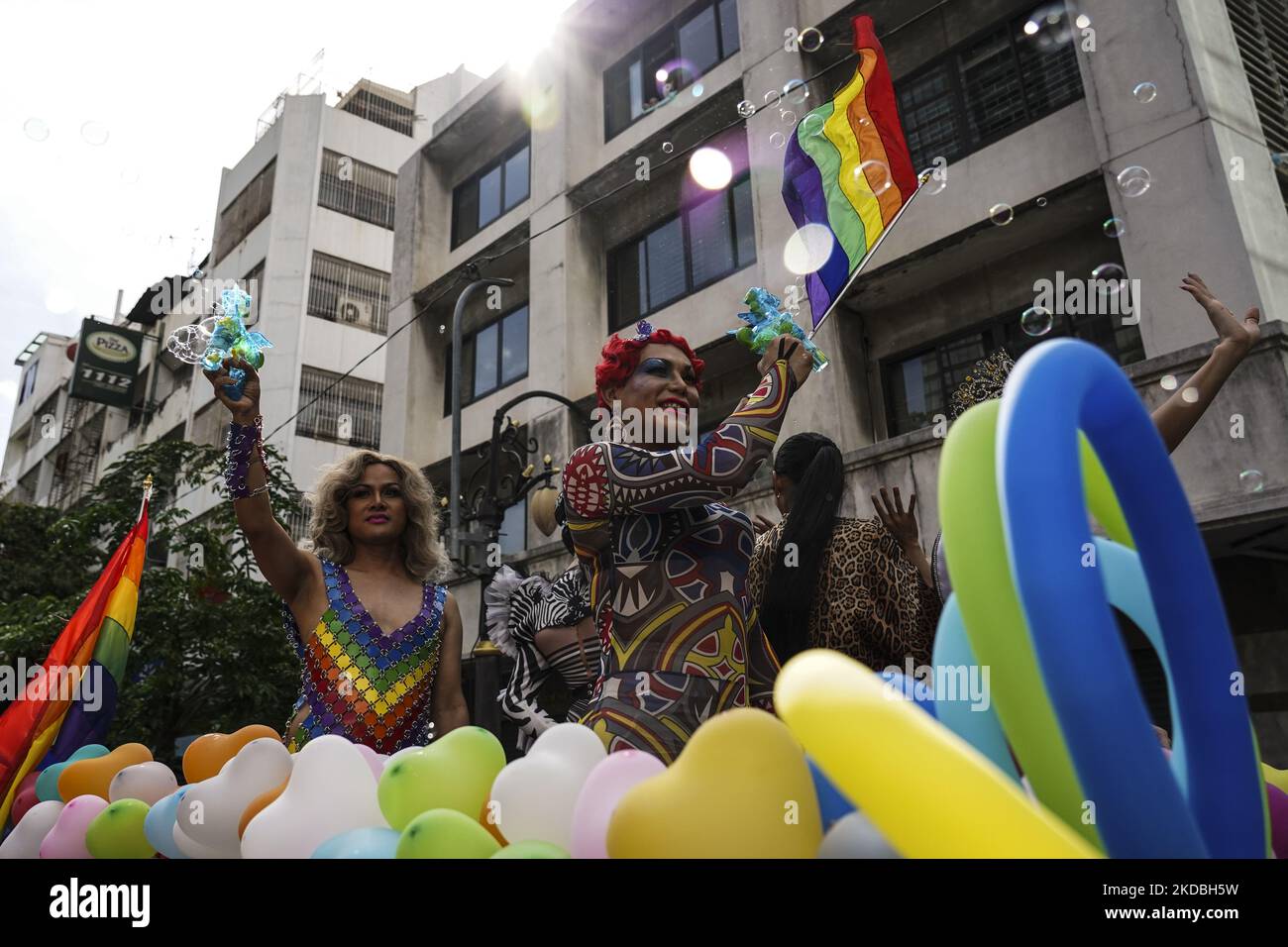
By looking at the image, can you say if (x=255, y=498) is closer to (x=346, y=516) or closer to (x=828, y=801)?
(x=346, y=516)

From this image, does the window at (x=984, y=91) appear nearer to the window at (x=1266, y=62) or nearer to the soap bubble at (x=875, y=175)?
the window at (x=1266, y=62)

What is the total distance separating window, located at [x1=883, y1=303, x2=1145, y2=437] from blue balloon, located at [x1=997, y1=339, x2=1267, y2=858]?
9335 millimetres

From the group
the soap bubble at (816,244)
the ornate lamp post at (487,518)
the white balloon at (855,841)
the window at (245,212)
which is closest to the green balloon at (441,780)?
the white balloon at (855,841)

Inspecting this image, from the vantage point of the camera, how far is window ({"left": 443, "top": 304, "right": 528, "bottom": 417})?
16.5 metres

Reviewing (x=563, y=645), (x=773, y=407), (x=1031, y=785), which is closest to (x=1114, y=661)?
(x=1031, y=785)

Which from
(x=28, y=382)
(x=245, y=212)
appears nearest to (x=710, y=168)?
(x=245, y=212)

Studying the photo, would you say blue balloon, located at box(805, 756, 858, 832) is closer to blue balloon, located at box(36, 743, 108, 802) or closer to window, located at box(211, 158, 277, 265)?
blue balloon, located at box(36, 743, 108, 802)

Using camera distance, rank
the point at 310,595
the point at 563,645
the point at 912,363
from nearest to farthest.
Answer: the point at 310,595 → the point at 563,645 → the point at 912,363

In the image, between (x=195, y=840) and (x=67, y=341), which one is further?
(x=67, y=341)

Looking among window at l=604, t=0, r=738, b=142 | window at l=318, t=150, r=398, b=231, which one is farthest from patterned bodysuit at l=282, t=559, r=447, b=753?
→ window at l=318, t=150, r=398, b=231

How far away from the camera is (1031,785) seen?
899 mm

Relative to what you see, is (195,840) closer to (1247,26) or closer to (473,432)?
(1247,26)

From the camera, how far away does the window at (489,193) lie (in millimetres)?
17062
